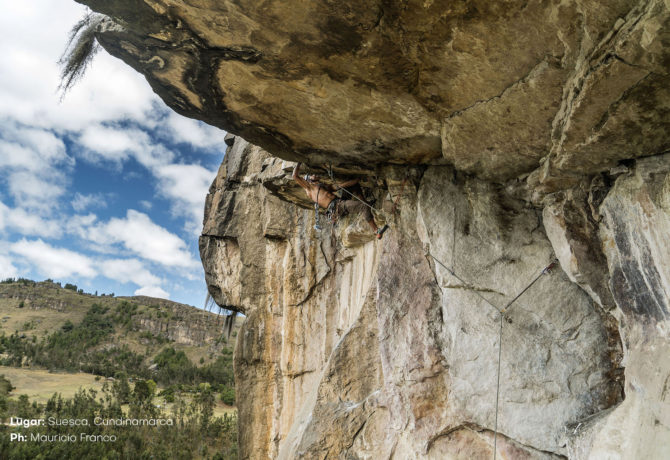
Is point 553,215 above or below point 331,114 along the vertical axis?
below

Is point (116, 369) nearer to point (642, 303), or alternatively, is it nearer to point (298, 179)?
point (298, 179)

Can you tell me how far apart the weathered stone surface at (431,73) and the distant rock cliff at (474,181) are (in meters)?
0.01

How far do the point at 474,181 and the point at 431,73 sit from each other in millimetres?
1469

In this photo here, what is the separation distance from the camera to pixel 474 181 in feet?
14.0

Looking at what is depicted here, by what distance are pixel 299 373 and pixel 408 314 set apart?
386 centimetres

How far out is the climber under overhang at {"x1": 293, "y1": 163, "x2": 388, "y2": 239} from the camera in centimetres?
557

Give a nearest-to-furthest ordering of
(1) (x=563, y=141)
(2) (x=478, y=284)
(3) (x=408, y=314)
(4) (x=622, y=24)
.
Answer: (4) (x=622, y=24) → (1) (x=563, y=141) → (2) (x=478, y=284) → (3) (x=408, y=314)

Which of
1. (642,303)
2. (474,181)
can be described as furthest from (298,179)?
(642,303)

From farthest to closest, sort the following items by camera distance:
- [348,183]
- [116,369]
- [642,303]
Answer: [116,369], [348,183], [642,303]

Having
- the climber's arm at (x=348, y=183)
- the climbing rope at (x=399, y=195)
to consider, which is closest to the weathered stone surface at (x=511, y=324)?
the climbing rope at (x=399, y=195)

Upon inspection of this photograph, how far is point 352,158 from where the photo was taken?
A: 4.48 metres

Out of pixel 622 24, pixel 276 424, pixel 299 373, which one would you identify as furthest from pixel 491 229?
pixel 276 424

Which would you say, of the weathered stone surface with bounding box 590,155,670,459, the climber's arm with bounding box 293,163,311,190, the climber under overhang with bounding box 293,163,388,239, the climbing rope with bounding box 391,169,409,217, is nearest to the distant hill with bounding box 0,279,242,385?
the climber under overhang with bounding box 293,163,388,239

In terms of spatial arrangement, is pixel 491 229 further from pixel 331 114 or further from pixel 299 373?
pixel 299 373
